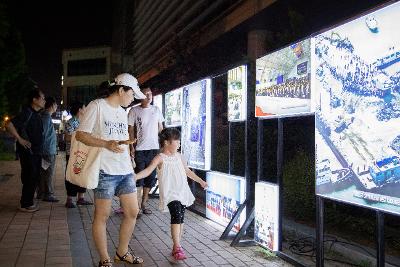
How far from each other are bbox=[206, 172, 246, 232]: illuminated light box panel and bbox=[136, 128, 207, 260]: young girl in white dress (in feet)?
3.40

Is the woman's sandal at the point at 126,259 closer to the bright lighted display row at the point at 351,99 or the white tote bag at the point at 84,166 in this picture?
the white tote bag at the point at 84,166

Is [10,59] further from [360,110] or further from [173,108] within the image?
[360,110]

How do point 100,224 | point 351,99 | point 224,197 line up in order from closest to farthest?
point 351,99 < point 100,224 < point 224,197

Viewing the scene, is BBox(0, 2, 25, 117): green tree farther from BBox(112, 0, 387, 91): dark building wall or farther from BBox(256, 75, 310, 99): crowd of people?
BBox(256, 75, 310, 99): crowd of people

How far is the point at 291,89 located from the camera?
15.7 feet

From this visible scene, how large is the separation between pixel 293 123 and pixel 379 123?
5.17m

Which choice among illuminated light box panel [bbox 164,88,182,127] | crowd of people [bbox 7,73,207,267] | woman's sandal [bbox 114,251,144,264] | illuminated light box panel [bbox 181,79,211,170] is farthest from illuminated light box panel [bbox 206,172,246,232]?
illuminated light box panel [bbox 164,88,182,127]

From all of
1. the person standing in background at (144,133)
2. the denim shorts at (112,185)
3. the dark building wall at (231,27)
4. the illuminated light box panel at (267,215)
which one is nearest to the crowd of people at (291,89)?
the dark building wall at (231,27)

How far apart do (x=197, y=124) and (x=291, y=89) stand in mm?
2971

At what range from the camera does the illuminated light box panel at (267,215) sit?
5.10 m

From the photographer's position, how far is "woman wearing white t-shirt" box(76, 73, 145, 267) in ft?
13.5

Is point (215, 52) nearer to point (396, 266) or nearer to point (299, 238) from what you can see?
point (299, 238)

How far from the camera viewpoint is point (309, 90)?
4.45m

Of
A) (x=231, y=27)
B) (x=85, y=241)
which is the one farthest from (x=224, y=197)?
(x=231, y=27)
